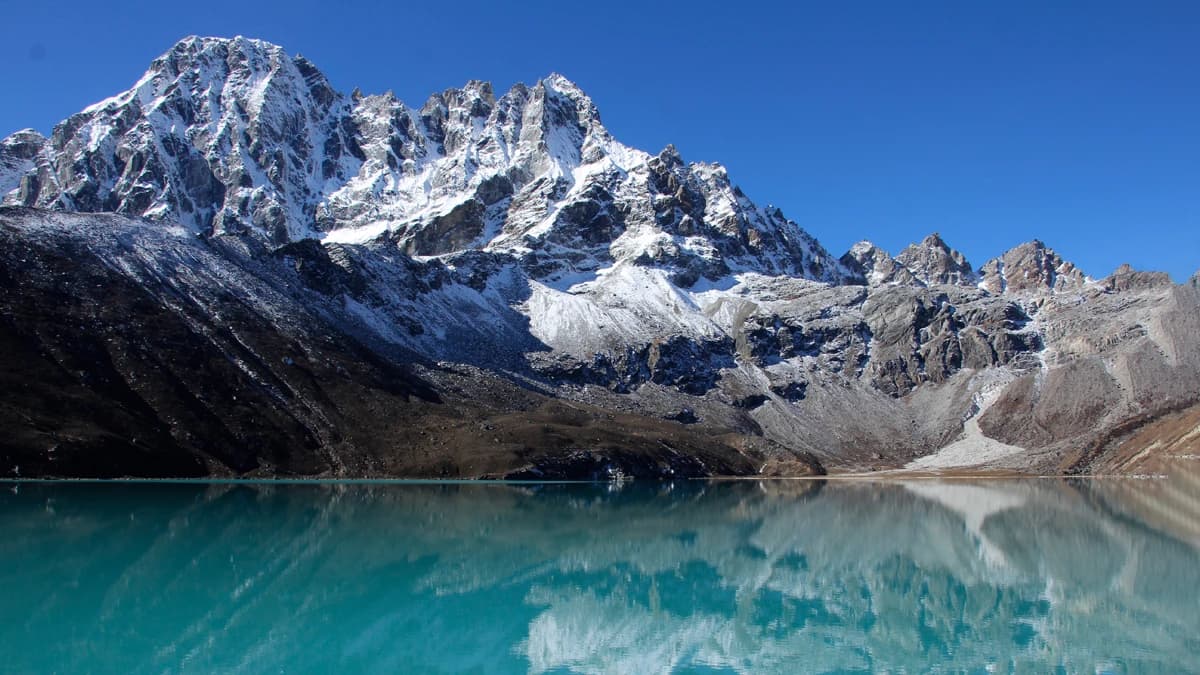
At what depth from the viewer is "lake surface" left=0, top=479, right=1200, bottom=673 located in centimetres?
3650

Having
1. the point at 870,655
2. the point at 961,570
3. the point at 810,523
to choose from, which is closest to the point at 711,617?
the point at 870,655

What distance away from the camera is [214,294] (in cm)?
18100

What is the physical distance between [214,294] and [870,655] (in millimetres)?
168797

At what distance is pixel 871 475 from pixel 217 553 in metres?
158

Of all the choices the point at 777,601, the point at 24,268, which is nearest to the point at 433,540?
the point at 777,601

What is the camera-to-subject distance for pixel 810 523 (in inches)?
3538

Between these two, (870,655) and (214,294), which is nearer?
(870,655)

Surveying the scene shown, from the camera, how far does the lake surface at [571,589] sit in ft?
120

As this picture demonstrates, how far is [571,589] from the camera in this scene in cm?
5278

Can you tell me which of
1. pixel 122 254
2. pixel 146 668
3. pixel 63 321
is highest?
pixel 122 254

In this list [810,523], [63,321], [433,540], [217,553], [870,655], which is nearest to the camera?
[870,655]

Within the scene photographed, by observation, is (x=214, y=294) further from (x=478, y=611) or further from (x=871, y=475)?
(x=478, y=611)

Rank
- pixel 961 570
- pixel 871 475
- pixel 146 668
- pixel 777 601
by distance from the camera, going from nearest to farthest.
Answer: pixel 146 668 < pixel 777 601 < pixel 961 570 < pixel 871 475

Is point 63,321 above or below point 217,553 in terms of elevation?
above
